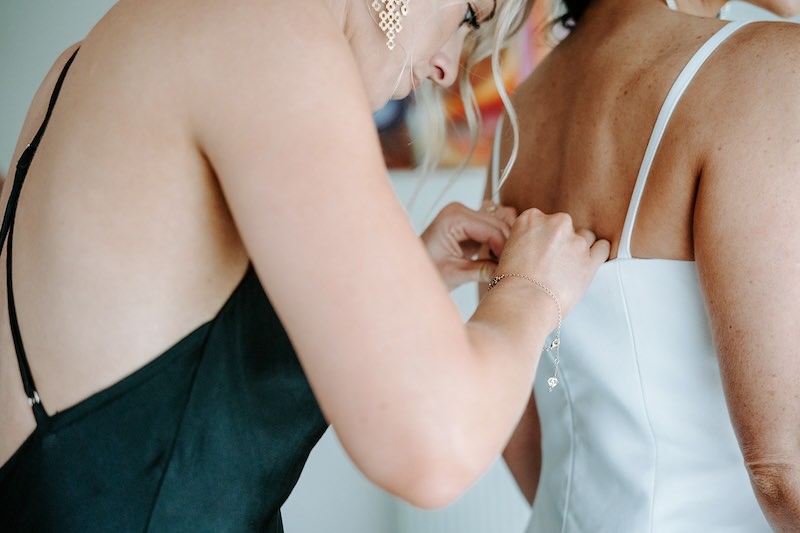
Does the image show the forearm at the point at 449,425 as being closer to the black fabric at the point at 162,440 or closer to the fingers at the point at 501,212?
the black fabric at the point at 162,440

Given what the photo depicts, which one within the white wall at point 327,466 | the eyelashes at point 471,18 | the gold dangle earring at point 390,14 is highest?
the gold dangle earring at point 390,14

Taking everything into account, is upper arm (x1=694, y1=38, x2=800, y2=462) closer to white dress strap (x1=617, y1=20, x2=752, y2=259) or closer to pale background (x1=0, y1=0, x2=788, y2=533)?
white dress strap (x1=617, y1=20, x2=752, y2=259)

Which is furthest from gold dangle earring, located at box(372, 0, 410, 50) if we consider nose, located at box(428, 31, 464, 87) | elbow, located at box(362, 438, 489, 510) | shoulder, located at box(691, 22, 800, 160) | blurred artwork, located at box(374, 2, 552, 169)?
blurred artwork, located at box(374, 2, 552, 169)

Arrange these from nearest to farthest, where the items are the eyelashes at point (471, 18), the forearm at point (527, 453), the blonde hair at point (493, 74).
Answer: the eyelashes at point (471, 18), the blonde hair at point (493, 74), the forearm at point (527, 453)

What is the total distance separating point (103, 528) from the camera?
79 cm

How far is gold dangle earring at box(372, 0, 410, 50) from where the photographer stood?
33.4 inches

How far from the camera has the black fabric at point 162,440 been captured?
77 centimetres

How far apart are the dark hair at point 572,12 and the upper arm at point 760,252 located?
0.41 meters

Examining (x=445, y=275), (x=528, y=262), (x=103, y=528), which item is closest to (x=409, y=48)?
(x=528, y=262)

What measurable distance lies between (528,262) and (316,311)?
411mm

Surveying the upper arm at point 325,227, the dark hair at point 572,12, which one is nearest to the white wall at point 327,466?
the dark hair at point 572,12

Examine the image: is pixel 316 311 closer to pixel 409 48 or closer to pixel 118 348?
pixel 118 348

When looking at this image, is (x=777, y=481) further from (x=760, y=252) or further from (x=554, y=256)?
(x=554, y=256)

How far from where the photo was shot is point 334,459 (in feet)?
7.77
